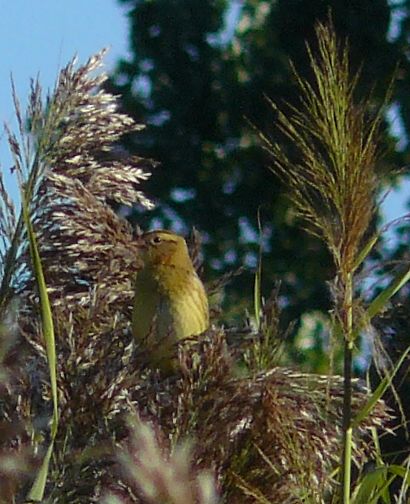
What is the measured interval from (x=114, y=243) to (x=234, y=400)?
1.60 ft

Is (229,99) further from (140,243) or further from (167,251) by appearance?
(140,243)

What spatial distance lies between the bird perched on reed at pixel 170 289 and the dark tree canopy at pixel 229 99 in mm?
5464

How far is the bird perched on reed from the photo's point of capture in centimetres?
315

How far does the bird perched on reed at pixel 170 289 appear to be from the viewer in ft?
10.3

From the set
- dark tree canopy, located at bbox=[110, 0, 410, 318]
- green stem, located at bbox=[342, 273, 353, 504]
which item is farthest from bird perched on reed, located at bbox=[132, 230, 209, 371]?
dark tree canopy, located at bbox=[110, 0, 410, 318]

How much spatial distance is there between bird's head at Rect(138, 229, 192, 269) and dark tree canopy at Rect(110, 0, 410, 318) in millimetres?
5382

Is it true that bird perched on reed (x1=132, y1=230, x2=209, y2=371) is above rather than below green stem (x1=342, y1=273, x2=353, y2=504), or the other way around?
above

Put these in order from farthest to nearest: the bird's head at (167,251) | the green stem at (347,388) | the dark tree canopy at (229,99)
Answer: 1. the dark tree canopy at (229,99)
2. the bird's head at (167,251)
3. the green stem at (347,388)

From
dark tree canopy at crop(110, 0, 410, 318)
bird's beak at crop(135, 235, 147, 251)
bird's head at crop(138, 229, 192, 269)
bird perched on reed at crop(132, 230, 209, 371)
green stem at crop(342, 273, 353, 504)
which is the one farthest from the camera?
dark tree canopy at crop(110, 0, 410, 318)

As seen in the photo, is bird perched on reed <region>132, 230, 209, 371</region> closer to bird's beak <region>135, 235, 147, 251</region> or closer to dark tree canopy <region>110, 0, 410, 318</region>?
bird's beak <region>135, 235, 147, 251</region>

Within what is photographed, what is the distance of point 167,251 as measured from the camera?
3.53m

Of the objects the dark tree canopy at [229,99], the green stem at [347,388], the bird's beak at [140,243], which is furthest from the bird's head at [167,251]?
the dark tree canopy at [229,99]

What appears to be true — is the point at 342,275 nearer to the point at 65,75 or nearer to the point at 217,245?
the point at 65,75

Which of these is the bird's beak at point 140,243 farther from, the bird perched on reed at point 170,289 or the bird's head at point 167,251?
the bird's head at point 167,251
